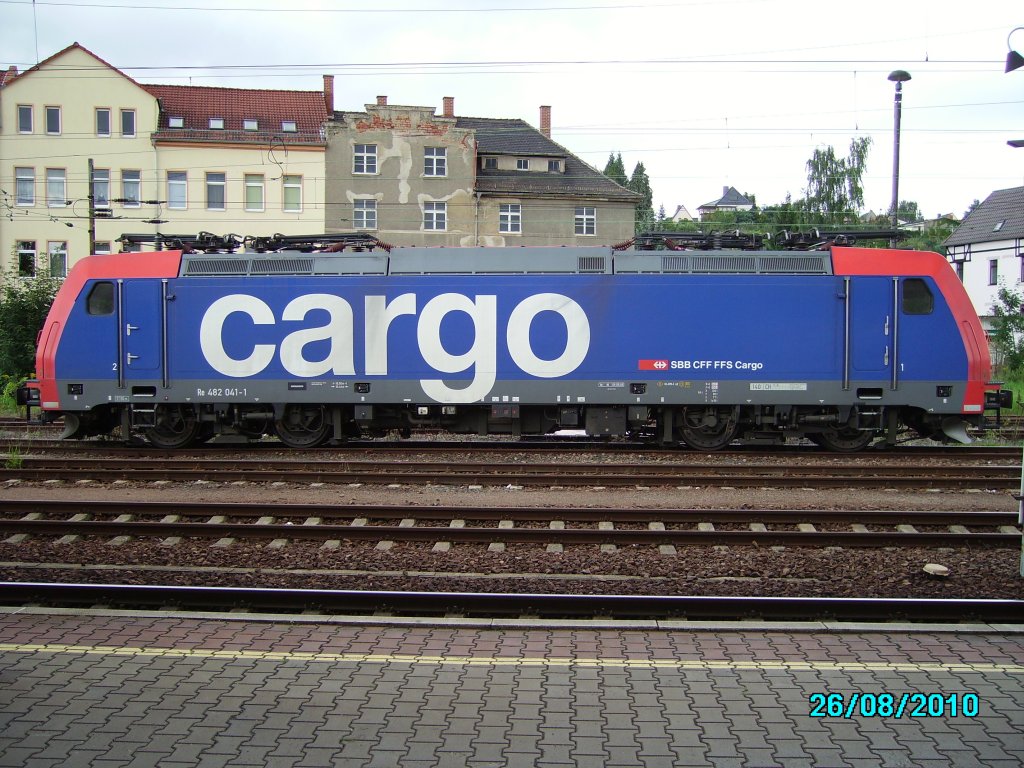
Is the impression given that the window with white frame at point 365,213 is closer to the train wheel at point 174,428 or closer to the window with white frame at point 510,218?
the window with white frame at point 510,218

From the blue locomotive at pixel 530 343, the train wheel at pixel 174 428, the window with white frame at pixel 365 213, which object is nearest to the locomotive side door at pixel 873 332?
the blue locomotive at pixel 530 343

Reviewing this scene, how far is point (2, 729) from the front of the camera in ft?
15.3

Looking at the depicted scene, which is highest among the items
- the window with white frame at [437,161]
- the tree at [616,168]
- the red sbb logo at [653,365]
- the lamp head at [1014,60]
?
the tree at [616,168]

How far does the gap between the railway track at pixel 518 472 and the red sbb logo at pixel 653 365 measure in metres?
1.77

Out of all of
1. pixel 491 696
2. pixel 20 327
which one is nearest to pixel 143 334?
pixel 20 327

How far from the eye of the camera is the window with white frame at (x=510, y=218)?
→ 129 ft

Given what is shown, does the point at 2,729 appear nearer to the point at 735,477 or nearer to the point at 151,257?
the point at 735,477

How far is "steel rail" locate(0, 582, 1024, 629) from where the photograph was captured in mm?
6578

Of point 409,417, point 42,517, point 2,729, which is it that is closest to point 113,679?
point 2,729

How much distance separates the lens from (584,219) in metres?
40.4

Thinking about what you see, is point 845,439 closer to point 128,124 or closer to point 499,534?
point 499,534

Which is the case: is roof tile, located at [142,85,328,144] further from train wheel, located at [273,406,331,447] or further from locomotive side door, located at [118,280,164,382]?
train wheel, located at [273,406,331,447]

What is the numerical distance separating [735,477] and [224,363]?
8813 millimetres

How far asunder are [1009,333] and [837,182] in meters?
27.0
